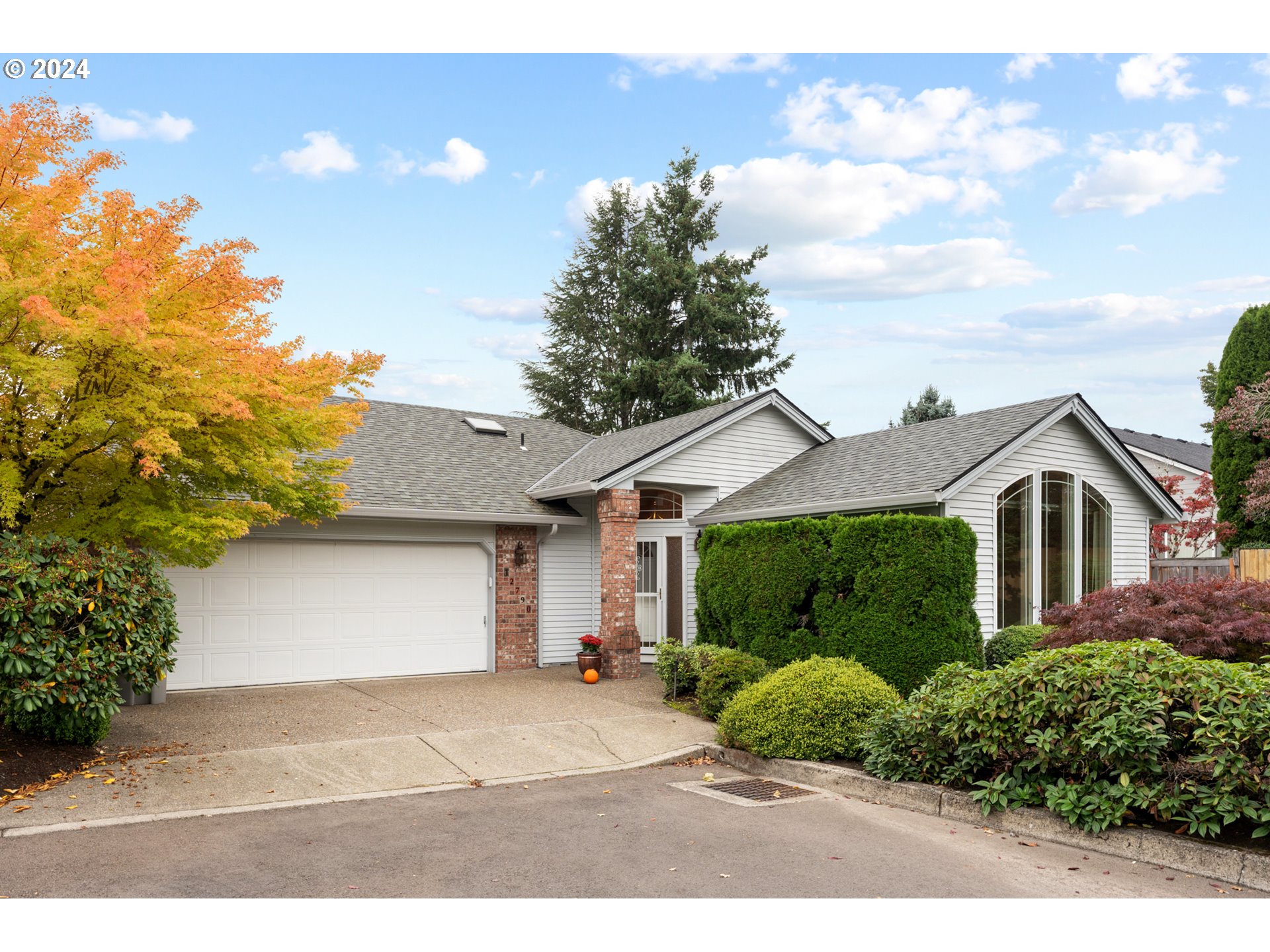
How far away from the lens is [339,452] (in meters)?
15.5

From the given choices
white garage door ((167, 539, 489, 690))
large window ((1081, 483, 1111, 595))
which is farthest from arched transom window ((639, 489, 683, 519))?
large window ((1081, 483, 1111, 595))

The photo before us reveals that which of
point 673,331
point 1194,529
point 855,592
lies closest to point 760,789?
point 855,592

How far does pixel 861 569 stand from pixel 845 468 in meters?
3.88

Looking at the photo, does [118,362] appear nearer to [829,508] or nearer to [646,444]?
[829,508]

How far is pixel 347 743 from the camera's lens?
942 centimetres

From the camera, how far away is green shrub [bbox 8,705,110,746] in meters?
8.50

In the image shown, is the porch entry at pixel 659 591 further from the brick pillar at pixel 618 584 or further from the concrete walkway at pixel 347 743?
the concrete walkway at pixel 347 743

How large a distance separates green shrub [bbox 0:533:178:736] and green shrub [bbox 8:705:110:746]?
0.03 m

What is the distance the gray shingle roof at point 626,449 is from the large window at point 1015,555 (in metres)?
4.98

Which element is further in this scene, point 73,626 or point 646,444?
point 646,444

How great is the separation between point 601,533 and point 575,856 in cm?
881

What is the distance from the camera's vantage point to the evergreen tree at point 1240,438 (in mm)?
24641

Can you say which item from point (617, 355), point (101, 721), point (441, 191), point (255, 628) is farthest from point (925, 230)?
point (617, 355)

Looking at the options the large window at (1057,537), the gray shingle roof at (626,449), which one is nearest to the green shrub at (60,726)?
the gray shingle roof at (626,449)
